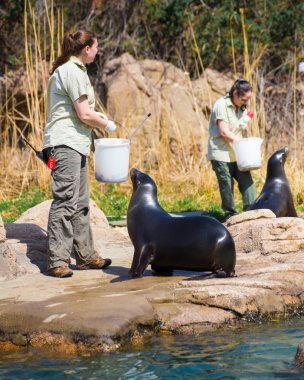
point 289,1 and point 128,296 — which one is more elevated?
point 289,1

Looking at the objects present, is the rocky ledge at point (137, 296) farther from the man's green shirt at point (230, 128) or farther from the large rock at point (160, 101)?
the large rock at point (160, 101)

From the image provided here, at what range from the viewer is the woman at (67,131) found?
638 centimetres

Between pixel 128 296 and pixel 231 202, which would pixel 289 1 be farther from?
pixel 128 296

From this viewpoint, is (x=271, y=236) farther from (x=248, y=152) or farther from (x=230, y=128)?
(x=230, y=128)

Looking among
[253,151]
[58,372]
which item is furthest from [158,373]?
[253,151]

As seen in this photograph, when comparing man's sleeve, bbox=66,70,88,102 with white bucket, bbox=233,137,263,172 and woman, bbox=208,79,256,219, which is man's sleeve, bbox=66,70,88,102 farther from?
woman, bbox=208,79,256,219

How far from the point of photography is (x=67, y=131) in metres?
6.45

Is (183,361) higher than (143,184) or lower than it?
lower

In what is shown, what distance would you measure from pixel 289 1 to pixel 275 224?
30.6 ft

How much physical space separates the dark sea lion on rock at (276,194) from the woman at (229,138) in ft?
1.20

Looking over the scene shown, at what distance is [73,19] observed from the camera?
15.7 m

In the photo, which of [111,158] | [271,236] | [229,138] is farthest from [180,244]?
[229,138]

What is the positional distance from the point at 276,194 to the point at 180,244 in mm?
2745

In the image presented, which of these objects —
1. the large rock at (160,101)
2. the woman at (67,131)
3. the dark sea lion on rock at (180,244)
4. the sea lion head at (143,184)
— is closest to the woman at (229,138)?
the sea lion head at (143,184)
